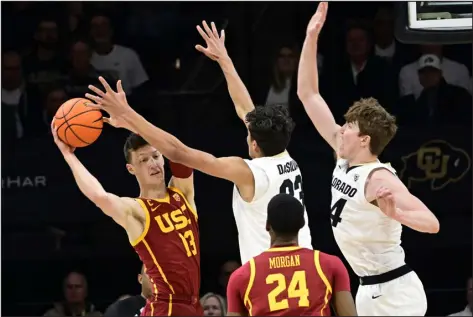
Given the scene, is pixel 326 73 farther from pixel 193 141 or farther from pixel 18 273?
pixel 18 273

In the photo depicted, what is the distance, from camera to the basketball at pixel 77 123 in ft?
22.5

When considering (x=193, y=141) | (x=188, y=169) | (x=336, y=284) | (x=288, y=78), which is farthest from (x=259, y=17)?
(x=336, y=284)

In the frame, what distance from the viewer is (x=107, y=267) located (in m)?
10.4

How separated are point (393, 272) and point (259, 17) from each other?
418 centimetres

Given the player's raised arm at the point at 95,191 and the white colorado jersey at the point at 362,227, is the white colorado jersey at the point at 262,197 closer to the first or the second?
the white colorado jersey at the point at 362,227

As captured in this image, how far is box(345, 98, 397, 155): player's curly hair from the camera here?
6.71 metres

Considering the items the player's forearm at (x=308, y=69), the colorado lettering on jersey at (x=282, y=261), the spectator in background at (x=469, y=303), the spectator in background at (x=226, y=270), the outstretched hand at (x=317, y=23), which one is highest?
the outstretched hand at (x=317, y=23)

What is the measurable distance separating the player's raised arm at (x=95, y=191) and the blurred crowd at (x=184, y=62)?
357cm

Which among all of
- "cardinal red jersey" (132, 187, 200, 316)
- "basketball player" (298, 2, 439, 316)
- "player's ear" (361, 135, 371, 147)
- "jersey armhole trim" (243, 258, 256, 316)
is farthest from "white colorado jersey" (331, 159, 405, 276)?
"jersey armhole trim" (243, 258, 256, 316)

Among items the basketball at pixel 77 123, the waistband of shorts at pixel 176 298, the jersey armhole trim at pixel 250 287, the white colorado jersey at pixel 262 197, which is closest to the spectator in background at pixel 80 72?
the basketball at pixel 77 123

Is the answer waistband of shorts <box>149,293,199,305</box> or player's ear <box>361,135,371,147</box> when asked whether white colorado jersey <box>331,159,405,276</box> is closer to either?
player's ear <box>361,135,371,147</box>

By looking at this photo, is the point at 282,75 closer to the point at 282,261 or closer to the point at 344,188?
the point at 344,188

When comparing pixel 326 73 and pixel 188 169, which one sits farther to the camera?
pixel 326 73

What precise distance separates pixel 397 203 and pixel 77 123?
1979 mm
